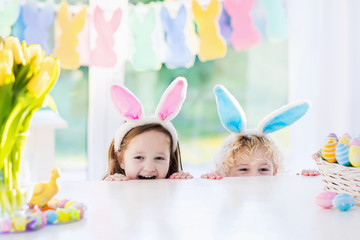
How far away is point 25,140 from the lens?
2.43 feet

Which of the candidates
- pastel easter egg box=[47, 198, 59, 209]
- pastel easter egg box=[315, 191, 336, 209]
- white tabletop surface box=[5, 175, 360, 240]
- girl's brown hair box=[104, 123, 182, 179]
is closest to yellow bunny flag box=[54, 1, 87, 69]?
girl's brown hair box=[104, 123, 182, 179]

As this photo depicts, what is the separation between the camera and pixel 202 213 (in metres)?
0.83

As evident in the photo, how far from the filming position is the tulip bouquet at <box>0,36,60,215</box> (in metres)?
0.71

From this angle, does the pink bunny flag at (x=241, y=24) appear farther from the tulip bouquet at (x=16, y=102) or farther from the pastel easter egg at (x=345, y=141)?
the tulip bouquet at (x=16, y=102)

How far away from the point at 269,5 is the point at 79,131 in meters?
1.88

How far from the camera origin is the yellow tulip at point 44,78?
0.72 meters

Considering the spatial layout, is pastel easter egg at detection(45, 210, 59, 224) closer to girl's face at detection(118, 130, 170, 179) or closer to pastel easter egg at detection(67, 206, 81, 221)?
pastel easter egg at detection(67, 206, 81, 221)

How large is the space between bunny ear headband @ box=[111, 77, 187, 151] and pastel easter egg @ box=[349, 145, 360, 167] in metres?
0.55

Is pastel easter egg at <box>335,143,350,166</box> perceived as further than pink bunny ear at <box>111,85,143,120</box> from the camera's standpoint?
No

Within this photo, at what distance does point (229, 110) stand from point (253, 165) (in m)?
0.34

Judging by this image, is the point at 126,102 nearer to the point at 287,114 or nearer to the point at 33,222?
the point at 287,114

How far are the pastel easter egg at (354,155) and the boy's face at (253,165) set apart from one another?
0.76m

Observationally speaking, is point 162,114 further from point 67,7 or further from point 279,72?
point 279,72

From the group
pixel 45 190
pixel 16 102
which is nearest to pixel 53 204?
pixel 45 190
